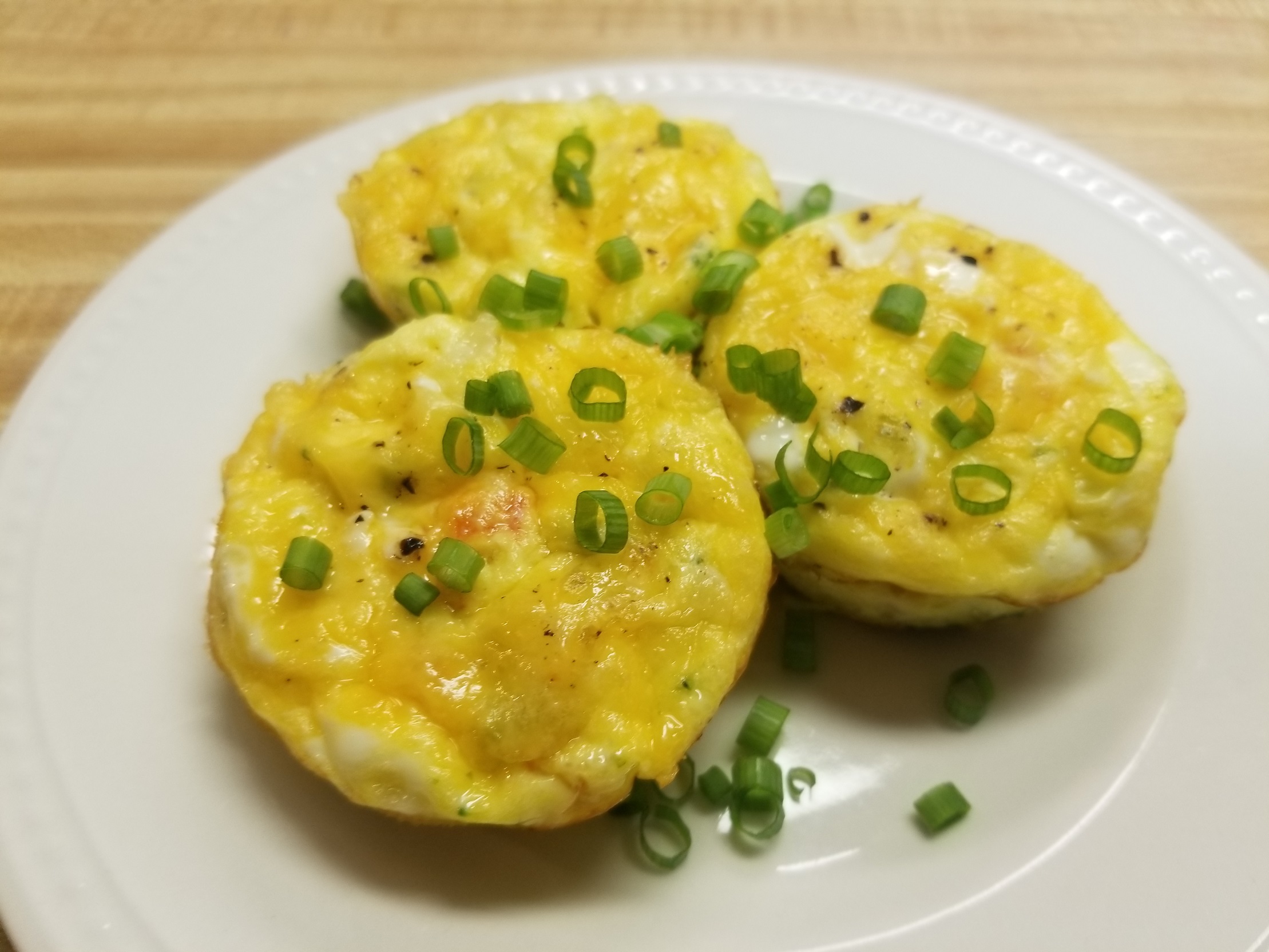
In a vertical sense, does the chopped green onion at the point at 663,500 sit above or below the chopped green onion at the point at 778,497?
above

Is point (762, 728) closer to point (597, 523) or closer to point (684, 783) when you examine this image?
point (684, 783)

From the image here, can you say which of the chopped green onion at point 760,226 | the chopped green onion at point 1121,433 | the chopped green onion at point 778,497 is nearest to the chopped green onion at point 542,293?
the chopped green onion at point 760,226

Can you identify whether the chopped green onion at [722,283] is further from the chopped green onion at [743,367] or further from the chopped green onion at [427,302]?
the chopped green onion at [427,302]

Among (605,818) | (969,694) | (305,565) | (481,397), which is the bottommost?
(605,818)

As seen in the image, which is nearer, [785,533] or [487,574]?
[487,574]

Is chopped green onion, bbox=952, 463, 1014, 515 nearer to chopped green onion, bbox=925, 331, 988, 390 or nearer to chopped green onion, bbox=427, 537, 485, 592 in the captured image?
chopped green onion, bbox=925, 331, 988, 390

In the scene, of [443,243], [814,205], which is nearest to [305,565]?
[443,243]

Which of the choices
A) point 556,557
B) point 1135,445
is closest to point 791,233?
point 1135,445
